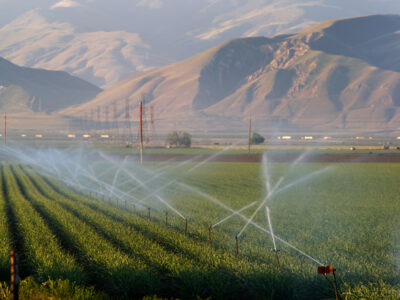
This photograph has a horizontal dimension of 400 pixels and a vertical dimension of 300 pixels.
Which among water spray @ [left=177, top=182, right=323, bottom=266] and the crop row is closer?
the crop row

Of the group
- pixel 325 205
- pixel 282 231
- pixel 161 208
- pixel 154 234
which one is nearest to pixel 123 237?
pixel 154 234

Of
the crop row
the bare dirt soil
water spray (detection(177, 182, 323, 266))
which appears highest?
the crop row

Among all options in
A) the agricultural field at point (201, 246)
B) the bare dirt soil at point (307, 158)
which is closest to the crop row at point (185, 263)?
the agricultural field at point (201, 246)

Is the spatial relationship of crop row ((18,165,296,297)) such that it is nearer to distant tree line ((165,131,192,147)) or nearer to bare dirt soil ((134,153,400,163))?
bare dirt soil ((134,153,400,163))

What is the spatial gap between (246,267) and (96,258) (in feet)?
17.1

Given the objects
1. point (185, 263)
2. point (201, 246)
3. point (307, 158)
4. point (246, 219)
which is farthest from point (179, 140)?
point (185, 263)

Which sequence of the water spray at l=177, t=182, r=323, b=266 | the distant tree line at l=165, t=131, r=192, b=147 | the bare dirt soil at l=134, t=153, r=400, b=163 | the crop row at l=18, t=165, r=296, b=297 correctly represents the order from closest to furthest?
the crop row at l=18, t=165, r=296, b=297 → the water spray at l=177, t=182, r=323, b=266 → the bare dirt soil at l=134, t=153, r=400, b=163 → the distant tree line at l=165, t=131, r=192, b=147

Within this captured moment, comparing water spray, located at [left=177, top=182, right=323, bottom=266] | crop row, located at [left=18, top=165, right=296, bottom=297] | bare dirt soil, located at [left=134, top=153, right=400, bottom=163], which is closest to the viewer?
crop row, located at [left=18, top=165, right=296, bottom=297]

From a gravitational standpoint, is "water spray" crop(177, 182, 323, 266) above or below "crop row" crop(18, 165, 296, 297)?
below

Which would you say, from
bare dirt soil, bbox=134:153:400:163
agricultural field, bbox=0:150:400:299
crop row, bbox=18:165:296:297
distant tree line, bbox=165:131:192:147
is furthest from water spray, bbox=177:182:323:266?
distant tree line, bbox=165:131:192:147

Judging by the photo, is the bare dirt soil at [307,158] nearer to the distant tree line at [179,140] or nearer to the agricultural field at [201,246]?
the distant tree line at [179,140]

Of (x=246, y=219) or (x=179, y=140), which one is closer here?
(x=246, y=219)

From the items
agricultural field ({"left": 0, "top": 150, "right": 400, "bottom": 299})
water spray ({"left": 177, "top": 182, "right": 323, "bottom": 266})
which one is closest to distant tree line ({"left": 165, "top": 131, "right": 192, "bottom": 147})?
water spray ({"left": 177, "top": 182, "right": 323, "bottom": 266})

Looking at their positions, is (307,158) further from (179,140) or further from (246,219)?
(246,219)
